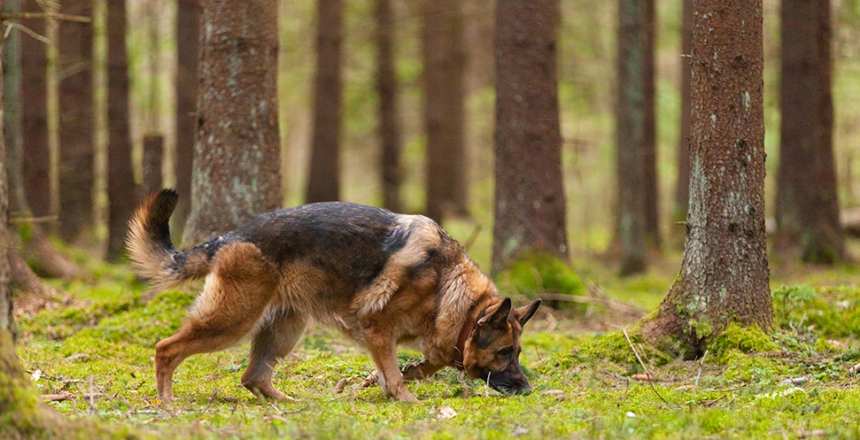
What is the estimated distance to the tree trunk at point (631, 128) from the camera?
54.0 feet

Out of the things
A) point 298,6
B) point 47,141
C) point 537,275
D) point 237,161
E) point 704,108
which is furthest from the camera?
point 298,6

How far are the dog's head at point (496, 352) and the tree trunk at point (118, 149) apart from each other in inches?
444

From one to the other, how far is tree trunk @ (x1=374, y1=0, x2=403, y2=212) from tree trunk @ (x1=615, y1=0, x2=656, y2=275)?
340 inches

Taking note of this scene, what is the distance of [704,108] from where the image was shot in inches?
287

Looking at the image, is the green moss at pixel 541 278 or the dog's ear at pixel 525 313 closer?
the dog's ear at pixel 525 313

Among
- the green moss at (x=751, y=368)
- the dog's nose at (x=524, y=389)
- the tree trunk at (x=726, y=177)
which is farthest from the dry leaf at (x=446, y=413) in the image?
the tree trunk at (x=726, y=177)

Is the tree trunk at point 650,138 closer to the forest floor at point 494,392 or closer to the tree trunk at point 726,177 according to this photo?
the forest floor at point 494,392

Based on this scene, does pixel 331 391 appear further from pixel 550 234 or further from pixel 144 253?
pixel 550 234

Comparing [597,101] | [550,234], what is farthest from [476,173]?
[550,234]

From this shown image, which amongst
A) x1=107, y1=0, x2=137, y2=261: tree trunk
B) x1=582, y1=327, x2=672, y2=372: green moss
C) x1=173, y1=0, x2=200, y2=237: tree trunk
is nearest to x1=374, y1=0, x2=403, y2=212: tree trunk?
x1=173, y1=0, x2=200, y2=237: tree trunk

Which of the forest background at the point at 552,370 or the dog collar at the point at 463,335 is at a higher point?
the dog collar at the point at 463,335

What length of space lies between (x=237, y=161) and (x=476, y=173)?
29519 mm

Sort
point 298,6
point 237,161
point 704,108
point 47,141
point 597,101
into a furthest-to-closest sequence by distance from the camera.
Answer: point 597,101
point 298,6
point 47,141
point 237,161
point 704,108

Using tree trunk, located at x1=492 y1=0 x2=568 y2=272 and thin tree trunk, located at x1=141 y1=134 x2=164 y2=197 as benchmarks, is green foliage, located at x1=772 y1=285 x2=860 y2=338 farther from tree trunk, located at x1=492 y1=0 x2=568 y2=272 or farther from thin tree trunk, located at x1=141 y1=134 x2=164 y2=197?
thin tree trunk, located at x1=141 y1=134 x2=164 y2=197
